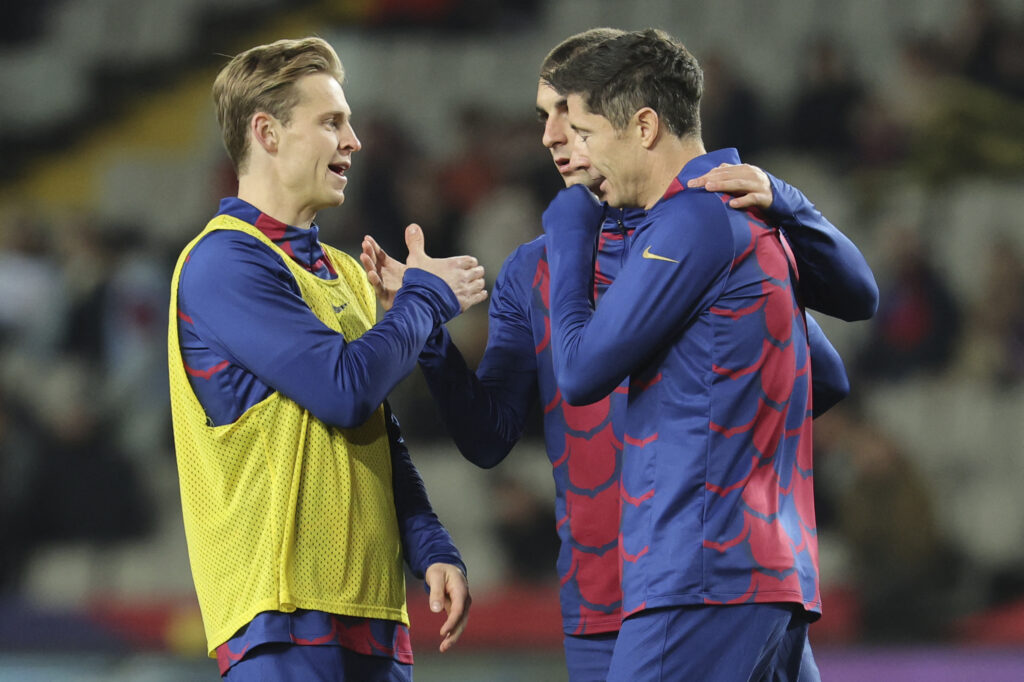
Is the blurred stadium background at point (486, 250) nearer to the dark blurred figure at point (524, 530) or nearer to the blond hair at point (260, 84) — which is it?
the dark blurred figure at point (524, 530)

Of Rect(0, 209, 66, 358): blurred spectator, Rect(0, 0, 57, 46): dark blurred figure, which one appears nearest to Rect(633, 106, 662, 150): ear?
Rect(0, 209, 66, 358): blurred spectator

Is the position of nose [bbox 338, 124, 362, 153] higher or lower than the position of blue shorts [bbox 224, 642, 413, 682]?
higher

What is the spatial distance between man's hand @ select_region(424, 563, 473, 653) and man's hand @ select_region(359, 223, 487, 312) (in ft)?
1.39

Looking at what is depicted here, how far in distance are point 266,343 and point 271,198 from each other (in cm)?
32

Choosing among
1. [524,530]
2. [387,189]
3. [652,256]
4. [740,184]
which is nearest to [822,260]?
[740,184]

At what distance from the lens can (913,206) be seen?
605 cm

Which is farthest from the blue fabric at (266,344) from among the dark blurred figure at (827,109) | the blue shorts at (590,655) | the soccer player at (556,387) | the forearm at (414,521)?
the dark blurred figure at (827,109)

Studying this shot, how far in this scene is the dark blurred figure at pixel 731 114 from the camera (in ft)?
19.7

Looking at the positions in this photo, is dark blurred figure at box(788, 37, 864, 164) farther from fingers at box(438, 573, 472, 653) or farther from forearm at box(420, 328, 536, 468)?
fingers at box(438, 573, 472, 653)

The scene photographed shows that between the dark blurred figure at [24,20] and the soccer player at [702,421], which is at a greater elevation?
the dark blurred figure at [24,20]

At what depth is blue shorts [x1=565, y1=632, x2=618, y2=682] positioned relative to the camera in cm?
208

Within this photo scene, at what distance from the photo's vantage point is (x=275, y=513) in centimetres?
184

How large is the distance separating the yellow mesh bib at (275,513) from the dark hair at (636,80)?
54cm

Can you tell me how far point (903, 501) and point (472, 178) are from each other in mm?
2440
